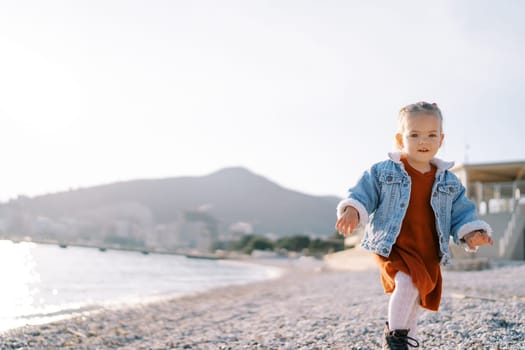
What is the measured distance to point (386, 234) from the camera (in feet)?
9.91

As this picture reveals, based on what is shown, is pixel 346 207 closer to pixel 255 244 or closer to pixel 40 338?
pixel 40 338

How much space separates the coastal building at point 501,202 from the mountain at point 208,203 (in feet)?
355

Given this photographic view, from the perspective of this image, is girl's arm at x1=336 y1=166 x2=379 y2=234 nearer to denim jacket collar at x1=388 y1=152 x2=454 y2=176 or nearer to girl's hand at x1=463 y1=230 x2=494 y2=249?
denim jacket collar at x1=388 y1=152 x2=454 y2=176

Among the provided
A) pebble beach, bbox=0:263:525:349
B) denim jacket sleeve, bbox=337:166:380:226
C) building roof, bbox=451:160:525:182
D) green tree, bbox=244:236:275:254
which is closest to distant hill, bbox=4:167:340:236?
green tree, bbox=244:236:275:254

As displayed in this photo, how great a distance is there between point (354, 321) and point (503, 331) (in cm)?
191

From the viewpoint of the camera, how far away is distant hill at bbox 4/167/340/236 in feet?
474

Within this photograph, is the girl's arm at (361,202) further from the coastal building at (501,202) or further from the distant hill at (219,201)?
the distant hill at (219,201)

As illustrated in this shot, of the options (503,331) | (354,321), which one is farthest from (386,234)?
(354,321)

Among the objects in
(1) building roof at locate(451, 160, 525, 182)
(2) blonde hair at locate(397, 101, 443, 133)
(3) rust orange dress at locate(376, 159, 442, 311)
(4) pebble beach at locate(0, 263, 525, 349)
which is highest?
(1) building roof at locate(451, 160, 525, 182)

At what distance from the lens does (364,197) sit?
10.1 feet

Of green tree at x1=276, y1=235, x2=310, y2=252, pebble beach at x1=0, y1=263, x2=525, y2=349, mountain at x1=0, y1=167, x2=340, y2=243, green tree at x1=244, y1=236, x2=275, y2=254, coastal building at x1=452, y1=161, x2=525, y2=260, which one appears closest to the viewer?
Result: pebble beach at x1=0, y1=263, x2=525, y2=349

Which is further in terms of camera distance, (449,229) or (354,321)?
(354,321)

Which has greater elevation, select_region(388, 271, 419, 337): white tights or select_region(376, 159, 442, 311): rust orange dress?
select_region(376, 159, 442, 311): rust orange dress

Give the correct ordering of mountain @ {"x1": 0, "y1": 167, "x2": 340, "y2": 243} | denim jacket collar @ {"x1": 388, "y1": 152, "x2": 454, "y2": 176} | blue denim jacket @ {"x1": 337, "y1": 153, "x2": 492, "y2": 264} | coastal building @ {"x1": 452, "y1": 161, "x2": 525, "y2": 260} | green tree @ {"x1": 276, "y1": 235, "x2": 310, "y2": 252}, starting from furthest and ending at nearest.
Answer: mountain @ {"x1": 0, "y1": 167, "x2": 340, "y2": 243} → green tree @ {"x1": 276, "y1": 235, "x2": 310, "y2": 252} → coastal building @ {"x1": 452, "y1": 161, "x2": 525, "y2": 260} → denim jacket collar @ {"x1": 388, "y1": 152, "x2": 454, "y2": 176} → blue denim jacket @ {"x1": 337, "y1": 153, "x2": 492, "y2": 264}
